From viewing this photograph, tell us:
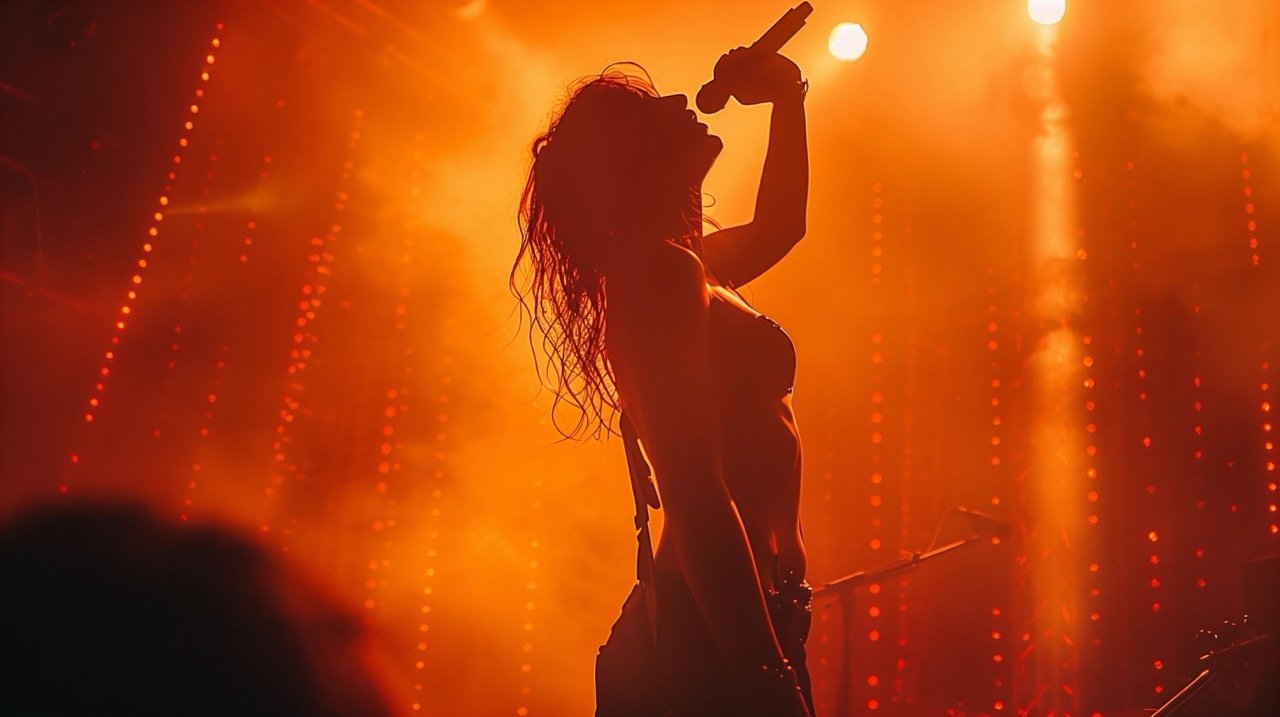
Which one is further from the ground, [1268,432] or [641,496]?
[1268,432]

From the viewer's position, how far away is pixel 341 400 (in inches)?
173

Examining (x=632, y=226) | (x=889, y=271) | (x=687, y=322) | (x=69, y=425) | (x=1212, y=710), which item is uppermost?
(x=889, y=271)

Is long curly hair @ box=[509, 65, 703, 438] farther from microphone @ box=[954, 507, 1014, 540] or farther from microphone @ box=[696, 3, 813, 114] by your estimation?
microphone @ box=[954, 507, 1014, 540]

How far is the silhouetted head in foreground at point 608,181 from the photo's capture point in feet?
3.74

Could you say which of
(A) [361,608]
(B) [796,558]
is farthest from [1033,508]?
(B) [796,558]

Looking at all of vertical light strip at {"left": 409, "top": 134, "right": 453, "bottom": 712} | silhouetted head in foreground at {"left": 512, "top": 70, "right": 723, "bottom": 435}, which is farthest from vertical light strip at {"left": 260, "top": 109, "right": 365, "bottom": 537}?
silhouetted head in foreground at {"left": 512, "top": 70, "right": 723, "bottom": 435}

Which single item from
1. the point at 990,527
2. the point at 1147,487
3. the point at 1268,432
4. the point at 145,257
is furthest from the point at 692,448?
the point at 1268,432

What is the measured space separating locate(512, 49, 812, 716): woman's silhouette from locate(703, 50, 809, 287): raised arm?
241 mm

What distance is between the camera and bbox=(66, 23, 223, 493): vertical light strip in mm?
3607

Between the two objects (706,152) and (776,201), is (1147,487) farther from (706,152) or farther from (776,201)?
(706,152)

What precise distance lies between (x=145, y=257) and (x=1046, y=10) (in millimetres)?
4274

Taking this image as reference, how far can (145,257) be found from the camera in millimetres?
3693

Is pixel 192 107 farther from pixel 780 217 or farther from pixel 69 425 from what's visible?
pixel 780 217

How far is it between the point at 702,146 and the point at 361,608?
3.64 m
